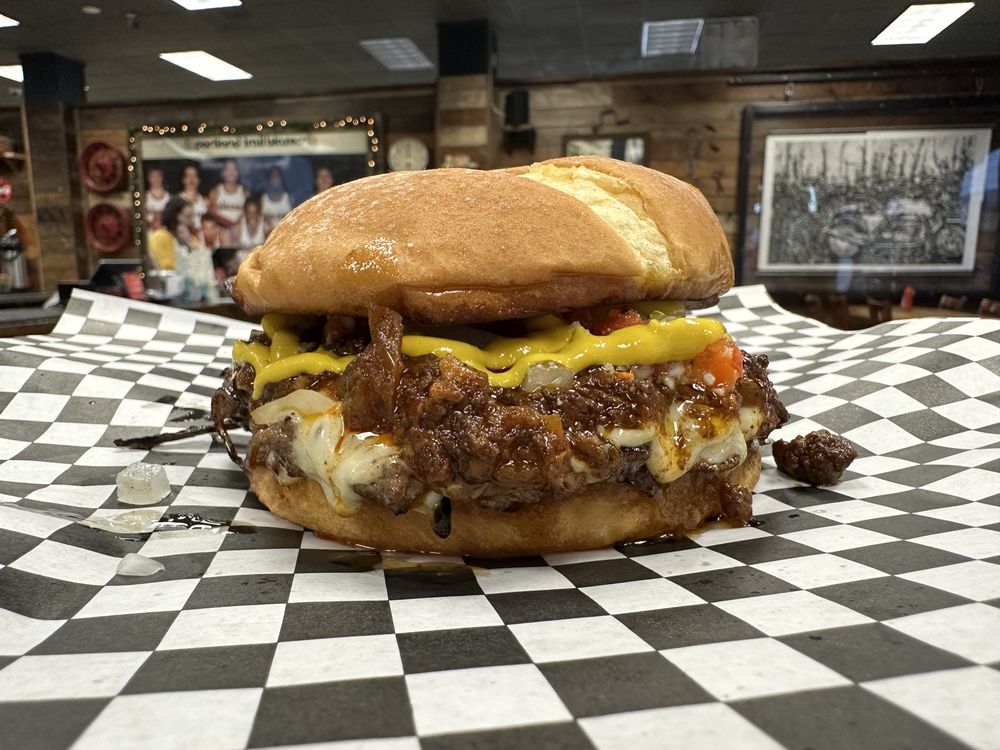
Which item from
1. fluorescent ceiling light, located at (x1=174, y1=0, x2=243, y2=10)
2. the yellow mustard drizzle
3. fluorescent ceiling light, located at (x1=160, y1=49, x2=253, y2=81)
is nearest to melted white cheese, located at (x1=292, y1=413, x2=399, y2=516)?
the yellow mustard drizzle

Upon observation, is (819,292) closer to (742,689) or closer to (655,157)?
(655,157)

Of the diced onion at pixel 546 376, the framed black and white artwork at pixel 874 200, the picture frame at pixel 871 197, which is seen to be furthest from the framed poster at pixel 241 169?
the diced onion at pixel 546 376

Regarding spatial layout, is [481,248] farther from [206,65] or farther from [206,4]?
[206,65]

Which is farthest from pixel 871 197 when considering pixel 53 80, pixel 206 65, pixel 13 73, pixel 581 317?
pixel 53 80

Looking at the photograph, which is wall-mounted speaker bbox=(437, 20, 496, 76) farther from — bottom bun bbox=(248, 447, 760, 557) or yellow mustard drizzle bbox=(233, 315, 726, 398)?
bottom bun bbox=(248, 447, 760, 557)

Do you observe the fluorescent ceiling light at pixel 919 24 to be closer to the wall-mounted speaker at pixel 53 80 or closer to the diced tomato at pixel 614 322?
the diced tomato at pixel 614 322

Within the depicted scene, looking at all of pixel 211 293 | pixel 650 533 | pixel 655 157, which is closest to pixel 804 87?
pixel 655 157

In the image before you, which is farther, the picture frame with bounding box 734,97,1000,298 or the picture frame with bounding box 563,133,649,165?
the picture frame with bounding box 563,133,649,165
